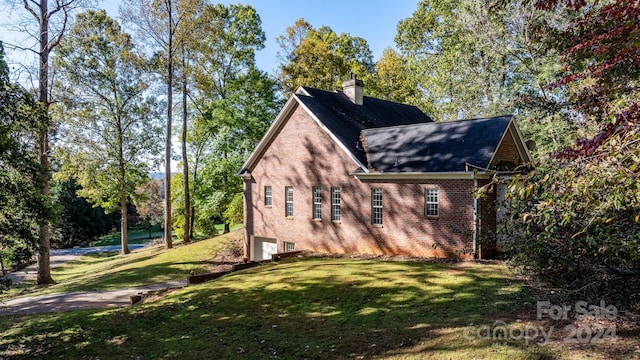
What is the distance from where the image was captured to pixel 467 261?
48.1ft

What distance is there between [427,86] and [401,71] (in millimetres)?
4587

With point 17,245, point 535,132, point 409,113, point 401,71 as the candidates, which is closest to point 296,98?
point 409,113

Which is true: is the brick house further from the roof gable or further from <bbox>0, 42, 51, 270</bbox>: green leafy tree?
<bbox>0, 42, 51, 270</bbox>: green leafy tree

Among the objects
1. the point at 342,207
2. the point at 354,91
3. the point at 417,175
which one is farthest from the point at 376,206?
the point at 354,91

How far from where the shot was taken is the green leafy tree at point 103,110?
26.5 metres

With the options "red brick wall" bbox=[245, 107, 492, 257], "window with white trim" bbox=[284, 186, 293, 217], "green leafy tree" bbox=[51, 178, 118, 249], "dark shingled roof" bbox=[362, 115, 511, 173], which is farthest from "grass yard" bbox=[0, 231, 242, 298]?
"green leafy tree" bbox=[51, 178, 118, 249]

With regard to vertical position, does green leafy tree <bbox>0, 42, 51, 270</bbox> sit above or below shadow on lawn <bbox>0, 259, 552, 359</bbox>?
above

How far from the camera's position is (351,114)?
72.6 feet

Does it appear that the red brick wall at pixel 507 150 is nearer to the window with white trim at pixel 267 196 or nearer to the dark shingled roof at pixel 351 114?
the dark shingled roof at pixel 351 114

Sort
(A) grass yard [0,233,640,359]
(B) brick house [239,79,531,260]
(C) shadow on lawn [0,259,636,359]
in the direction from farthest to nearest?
1. (B) brick house [239,79,531,260]
2. (C) shadow on lawn [0,259,636,359]
3. (A) grass yard [0,233,640,359]

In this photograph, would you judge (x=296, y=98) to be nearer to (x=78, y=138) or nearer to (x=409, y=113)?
(x=409, y=113)

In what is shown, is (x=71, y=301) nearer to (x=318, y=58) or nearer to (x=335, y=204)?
(x=335, y=204)

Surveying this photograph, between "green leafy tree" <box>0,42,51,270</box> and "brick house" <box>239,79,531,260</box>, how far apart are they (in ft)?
37.3

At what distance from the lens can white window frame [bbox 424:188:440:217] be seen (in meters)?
15.7
